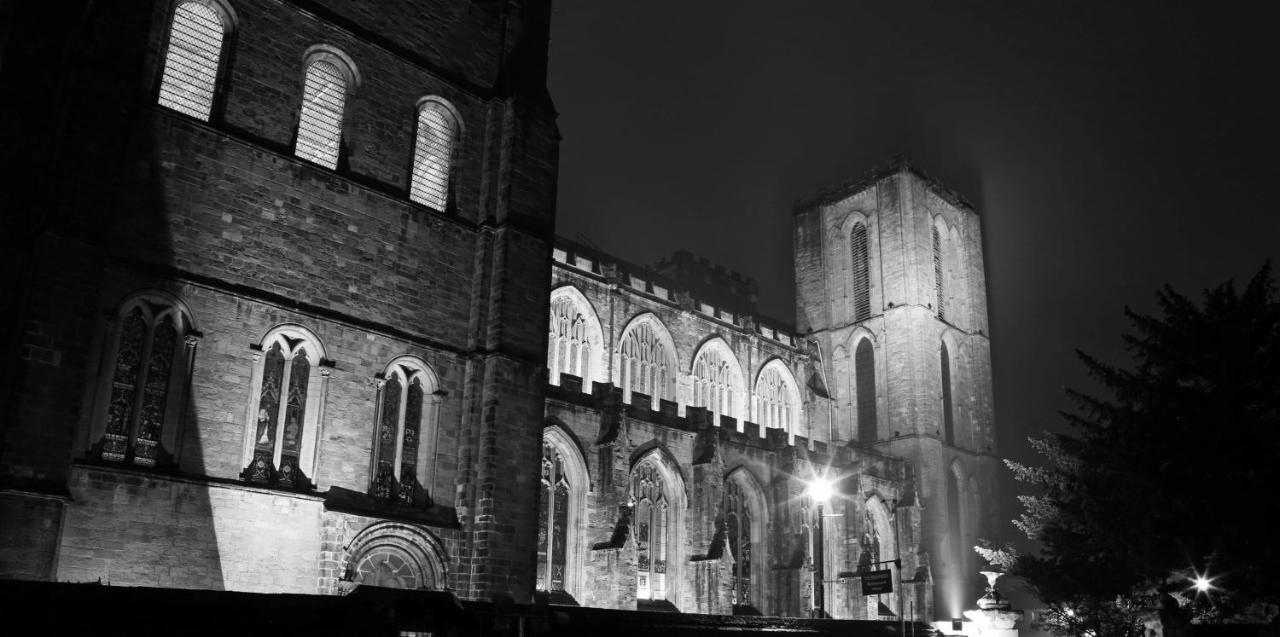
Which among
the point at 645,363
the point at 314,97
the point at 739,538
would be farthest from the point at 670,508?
the point at 314,97

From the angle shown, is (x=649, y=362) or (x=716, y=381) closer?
(x=649, y=362)

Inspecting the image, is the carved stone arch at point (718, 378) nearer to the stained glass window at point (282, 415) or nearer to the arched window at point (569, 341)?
the arched window at point (569, 341)

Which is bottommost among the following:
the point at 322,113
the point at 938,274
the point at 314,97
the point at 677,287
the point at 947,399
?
the point at 322,113

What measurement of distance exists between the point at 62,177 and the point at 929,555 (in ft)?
109

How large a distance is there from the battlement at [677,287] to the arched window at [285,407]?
1227 centimetres

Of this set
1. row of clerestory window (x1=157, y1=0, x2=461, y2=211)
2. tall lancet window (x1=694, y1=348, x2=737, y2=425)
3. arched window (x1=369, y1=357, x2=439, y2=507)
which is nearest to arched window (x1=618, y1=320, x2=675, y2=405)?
tall lancet window (x1=694, y1=348, x2=737, y2=425)

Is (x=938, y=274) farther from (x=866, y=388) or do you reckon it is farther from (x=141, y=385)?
(x=141, y=385)

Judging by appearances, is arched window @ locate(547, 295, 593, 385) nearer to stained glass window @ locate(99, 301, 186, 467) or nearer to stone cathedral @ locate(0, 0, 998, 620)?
stone cathedral @ locate(0, 0, 998, 620)

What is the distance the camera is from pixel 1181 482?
58.9 feet

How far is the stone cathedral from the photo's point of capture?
14.6 metres

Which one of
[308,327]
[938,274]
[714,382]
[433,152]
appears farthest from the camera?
[938,274]

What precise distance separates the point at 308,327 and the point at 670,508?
14.2 m

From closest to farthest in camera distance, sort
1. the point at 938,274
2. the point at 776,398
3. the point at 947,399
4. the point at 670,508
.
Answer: the point at 670,508
the point at 776,398
the point at 947,399
the point at 938,274

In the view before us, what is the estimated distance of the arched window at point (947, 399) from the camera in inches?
1665
